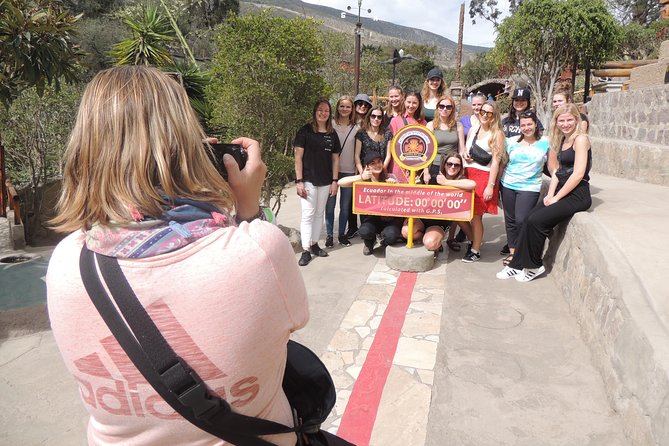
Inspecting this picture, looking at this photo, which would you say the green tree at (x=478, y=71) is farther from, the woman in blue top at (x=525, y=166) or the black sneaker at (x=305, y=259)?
the black sneaker at (x=305, y=259)

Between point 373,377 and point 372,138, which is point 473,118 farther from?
point 373,377

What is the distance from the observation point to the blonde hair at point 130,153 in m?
1.06

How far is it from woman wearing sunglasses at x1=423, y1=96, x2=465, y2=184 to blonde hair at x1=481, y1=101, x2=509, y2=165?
1.51 feet

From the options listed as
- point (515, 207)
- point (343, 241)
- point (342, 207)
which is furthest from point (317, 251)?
point (515, 207)

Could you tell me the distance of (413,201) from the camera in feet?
18.3

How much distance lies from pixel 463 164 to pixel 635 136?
469 centimetres

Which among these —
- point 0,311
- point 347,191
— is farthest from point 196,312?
point 347,191

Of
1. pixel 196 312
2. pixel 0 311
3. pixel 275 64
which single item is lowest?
pixel 0 311

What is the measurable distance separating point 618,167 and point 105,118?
28.9ft

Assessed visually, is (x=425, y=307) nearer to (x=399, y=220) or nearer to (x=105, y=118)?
(x=399, y=220)

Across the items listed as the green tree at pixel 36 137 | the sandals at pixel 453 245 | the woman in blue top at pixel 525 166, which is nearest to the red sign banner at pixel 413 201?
the woman in blue top at pixel 525 166

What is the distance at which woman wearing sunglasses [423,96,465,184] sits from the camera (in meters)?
5.79

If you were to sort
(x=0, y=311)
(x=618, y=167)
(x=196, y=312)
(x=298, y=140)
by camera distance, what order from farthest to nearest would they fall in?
(x=618, y=167) → (x=298, y=140) → (x=0, y=311) → (x=196, y=312)

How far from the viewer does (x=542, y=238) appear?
4914 millimetres
